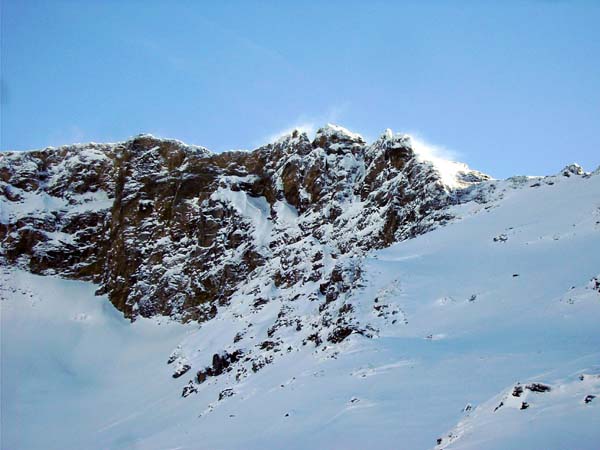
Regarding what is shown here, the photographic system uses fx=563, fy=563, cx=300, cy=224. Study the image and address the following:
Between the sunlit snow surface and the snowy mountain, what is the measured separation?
93mm

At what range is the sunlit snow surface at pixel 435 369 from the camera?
11359 mm

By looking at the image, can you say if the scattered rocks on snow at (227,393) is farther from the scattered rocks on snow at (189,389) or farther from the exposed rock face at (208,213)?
the scattered rocks on snow at (189,389)

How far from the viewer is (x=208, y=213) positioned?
202 feet

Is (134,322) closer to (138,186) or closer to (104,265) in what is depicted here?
(104,265)

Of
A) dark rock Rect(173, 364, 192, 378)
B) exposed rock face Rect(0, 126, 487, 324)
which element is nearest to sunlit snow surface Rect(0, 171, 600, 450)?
dark rock Rect(173, 364, 192, 378)

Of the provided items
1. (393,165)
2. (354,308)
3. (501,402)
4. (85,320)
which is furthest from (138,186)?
(501,402)

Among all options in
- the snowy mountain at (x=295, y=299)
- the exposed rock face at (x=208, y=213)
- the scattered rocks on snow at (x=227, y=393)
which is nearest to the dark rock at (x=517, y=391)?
the snowy mountain at (x=295, y=299)

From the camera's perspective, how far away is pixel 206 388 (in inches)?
1393

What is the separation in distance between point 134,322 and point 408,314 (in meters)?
42.7

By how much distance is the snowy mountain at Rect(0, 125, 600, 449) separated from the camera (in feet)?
46.8

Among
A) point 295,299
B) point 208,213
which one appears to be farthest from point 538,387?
point 208,213

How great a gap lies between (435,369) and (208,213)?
47.9 meters

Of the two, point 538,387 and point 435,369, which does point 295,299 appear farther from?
point 538,387

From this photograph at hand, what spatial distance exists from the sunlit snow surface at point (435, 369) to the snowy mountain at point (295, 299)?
0.31ft
